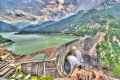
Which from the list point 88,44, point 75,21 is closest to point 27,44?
point 88,44

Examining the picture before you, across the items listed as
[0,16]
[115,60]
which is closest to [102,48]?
[115,60]

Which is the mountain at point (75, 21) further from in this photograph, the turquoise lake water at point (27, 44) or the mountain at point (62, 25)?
the turquoise lake water at point (27, 44)

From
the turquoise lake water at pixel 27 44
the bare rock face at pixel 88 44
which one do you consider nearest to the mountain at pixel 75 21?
the turquoise lake water at pixel 27 44

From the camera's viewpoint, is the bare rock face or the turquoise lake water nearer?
the turquoise lake water

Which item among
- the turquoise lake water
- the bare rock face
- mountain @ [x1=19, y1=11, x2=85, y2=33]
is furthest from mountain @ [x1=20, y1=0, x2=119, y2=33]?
the bare rock face

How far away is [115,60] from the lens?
1569cm

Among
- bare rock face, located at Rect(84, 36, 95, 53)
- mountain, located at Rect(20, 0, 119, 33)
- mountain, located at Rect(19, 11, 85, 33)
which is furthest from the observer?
mountain, located at Rect(19, 11, 85, 33)

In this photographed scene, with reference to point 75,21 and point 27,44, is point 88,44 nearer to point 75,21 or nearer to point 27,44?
point 27,44

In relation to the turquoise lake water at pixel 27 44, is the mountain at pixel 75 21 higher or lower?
higher

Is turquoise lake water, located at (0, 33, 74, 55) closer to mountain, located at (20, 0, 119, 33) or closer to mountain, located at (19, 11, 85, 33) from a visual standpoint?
mountain, located at (20, 0, 119, 33)

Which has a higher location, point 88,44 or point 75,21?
point 75,21

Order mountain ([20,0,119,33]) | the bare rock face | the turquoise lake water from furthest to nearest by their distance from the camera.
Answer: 1. mountain ([20,0,119,33])
2. the bare rock face
3. the turquoise lake water

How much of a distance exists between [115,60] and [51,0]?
2937 centimetres

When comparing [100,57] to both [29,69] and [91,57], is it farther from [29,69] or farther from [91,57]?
[29,69]
